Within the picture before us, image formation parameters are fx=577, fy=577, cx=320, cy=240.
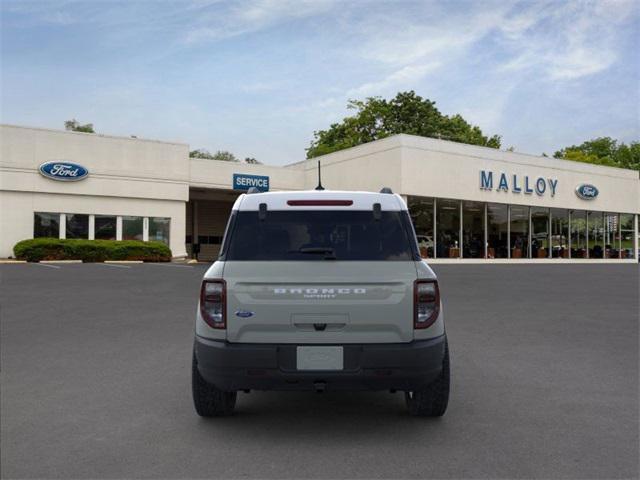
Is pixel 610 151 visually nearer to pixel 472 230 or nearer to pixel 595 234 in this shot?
pixel 595 234

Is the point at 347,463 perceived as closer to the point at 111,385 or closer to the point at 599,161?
the point at 111,385

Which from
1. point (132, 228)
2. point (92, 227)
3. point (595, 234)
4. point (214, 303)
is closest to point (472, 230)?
point (595, 234)

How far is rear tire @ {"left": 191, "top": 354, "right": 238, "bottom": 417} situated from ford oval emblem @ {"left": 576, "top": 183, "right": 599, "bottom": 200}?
137 feet

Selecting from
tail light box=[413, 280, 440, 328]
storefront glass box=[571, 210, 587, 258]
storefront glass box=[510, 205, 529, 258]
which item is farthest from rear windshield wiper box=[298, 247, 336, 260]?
storefront glass box=[571, 210, 587, 258]

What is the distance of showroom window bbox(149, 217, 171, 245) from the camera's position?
33906 mm

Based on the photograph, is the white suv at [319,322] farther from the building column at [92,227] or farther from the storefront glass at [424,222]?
the storefront glass at [424,222]

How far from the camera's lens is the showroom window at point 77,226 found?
31.5 metres

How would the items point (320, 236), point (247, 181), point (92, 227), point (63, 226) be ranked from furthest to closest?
point (247, 181)
point (92, 227)
point (63, 226)
point (320, 236)

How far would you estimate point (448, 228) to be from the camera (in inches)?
1401

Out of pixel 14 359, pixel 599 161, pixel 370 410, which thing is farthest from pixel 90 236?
pixel 599 161

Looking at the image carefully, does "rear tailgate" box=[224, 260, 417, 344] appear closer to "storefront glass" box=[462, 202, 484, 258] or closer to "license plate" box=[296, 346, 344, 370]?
"license plate" box=[296, 346, 344, 370]

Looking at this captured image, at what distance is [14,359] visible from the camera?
22.0 feet

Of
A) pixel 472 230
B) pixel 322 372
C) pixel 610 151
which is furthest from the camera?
pixel 610 151

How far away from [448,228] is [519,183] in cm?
625
